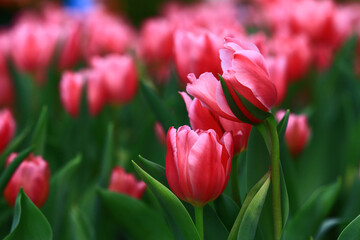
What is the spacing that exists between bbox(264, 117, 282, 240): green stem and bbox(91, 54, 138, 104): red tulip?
28.1 inches

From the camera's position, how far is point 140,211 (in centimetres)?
74

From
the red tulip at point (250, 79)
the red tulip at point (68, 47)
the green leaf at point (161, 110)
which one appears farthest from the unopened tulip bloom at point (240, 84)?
the red tulip at point (68, 47)

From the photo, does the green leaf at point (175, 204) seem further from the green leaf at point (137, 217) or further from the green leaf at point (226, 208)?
the green leaf at point (137, 217)

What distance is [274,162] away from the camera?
1.80 ft

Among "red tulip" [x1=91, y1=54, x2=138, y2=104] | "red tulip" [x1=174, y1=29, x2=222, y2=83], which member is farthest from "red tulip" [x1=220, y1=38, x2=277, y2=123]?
"red tulip" [x1=91, y1=54, x2=138, y2=104]

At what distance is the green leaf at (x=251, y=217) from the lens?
1.77ft

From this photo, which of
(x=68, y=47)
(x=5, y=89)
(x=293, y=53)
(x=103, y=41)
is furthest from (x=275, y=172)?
(x=103, y=41)

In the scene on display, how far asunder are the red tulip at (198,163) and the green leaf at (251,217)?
0.04 m

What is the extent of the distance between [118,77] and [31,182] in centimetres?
58

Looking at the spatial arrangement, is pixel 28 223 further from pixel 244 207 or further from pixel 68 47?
pixel 68 47

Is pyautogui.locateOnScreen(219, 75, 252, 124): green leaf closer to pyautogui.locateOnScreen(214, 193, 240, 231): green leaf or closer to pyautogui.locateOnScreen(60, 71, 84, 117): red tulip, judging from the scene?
pyautogui.locateOnScreen(214, 193, 240, 231): green leaf

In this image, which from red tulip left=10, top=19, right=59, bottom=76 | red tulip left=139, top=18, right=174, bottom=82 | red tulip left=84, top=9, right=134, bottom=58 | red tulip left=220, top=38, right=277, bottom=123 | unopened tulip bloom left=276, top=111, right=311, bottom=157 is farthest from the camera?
red tulip left=84, top=9, right=134, bottom=58

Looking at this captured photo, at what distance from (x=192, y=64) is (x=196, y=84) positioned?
0.88ft

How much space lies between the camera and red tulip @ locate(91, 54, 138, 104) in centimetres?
122
